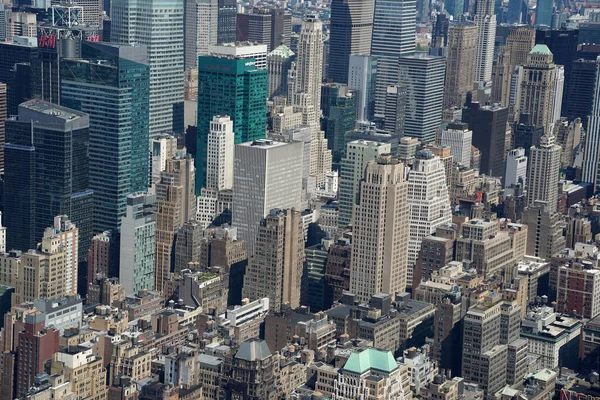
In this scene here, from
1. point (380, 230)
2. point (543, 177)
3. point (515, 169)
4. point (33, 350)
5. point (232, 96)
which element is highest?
point (232, 96)

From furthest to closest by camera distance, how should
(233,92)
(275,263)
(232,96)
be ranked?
(233,92) < (232,96) < (275,263)

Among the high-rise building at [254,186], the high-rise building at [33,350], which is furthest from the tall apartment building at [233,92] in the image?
the high-rise building at [33,350]

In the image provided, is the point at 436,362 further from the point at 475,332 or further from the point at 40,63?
the point at 40,63

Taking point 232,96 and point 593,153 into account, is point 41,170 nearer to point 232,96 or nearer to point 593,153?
point 232,96

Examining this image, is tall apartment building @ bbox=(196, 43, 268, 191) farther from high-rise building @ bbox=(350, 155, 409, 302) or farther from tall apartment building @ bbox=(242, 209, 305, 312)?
high-rise building @ bbox=(350, 155, 409, 302)

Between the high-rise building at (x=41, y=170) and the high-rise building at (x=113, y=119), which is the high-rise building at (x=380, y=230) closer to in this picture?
the high-rise building at (x=113, y=119)

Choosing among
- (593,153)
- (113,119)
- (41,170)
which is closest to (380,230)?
(41,170)

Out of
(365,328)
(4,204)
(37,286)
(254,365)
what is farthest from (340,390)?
(4,204)
